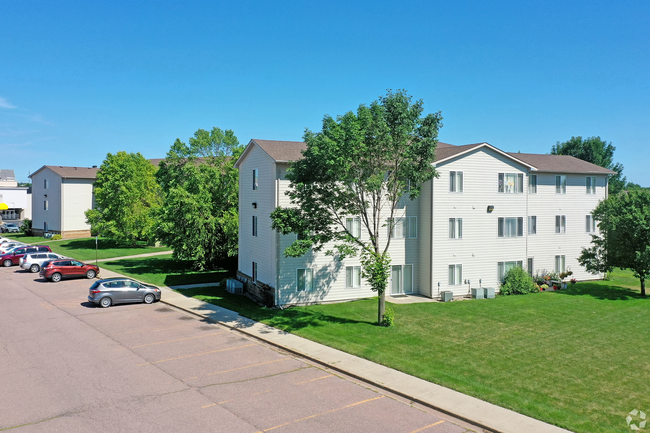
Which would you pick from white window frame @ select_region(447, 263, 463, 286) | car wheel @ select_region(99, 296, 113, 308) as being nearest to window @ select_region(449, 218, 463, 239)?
white window frame @ select_region(447, 263, 463, 286)

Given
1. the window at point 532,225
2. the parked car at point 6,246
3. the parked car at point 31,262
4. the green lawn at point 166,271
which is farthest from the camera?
the parked car at point 6,246

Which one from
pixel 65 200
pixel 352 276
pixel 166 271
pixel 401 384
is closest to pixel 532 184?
pixel 352 276

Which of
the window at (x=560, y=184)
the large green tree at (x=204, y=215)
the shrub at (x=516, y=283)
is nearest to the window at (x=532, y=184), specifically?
the window at (x=560, y=184)

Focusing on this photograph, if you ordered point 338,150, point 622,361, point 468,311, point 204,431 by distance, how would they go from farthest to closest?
point 468,311 < point 338,150 < point 622,361 < point 204,431

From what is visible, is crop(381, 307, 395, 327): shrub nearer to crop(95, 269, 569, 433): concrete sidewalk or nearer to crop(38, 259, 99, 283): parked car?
crop(95, 269, 569, 433): concrete sidewalk

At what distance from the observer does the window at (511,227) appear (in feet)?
107

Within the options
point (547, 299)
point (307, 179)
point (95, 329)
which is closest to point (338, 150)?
point (307, 179)

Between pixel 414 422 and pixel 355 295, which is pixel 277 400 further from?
pixel 355 295

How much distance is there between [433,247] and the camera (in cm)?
2995

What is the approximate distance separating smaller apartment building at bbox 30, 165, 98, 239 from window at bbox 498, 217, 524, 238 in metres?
62.4

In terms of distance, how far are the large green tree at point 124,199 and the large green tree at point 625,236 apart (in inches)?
1772

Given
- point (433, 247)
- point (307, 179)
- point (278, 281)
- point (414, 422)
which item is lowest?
point (414, 422)

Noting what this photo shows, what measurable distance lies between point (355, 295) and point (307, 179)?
9953 millimetres

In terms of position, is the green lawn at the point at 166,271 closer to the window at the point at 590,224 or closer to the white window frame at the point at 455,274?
the white window frame at the point at 455,274
